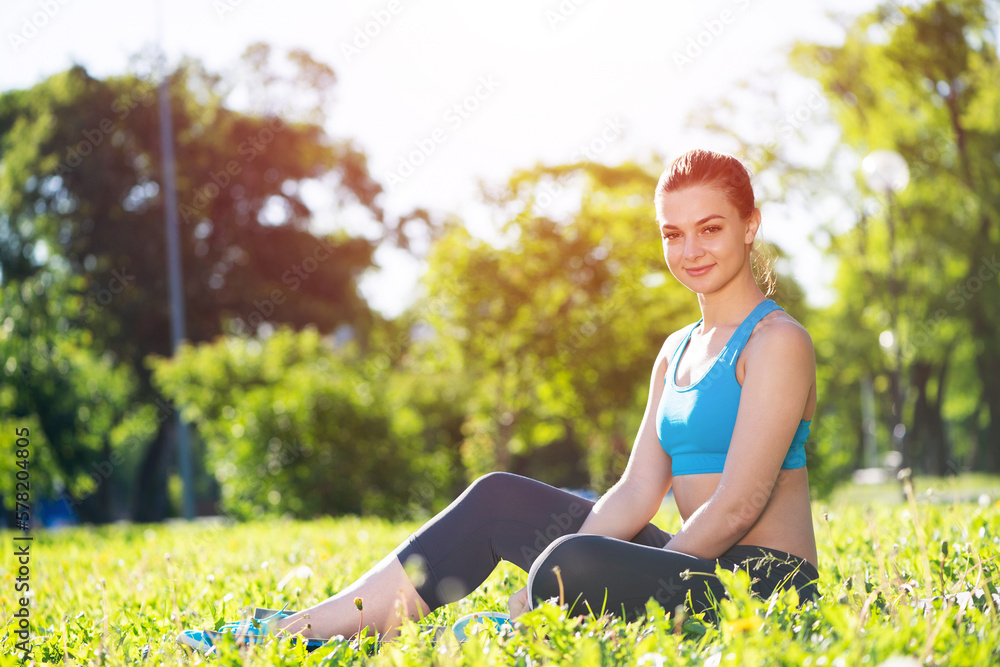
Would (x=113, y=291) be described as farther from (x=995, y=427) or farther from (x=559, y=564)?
(x=995, y=427)

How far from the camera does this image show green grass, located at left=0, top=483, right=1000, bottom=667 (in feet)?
5.98

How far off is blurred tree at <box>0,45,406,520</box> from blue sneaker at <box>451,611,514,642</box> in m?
17.8

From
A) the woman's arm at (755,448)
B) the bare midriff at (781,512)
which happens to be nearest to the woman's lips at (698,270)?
the woman's arm at (755,448)

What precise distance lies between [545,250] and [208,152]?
11.8 metres

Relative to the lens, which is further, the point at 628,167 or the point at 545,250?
the point at 628,167

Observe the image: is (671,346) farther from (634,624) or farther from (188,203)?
(188,203)

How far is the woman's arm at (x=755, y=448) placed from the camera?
7.63 feet

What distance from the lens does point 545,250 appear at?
13.4 metres

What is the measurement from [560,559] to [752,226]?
1.27 m

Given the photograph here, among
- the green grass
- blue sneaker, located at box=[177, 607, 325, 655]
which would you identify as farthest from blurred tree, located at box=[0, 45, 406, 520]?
blue sneaker, located at box=[177, 607, 325, 655]

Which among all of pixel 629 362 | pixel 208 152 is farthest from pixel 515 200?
pixel 208 152

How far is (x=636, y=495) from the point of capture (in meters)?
2.73

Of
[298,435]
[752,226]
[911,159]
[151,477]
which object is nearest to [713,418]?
[752,226]

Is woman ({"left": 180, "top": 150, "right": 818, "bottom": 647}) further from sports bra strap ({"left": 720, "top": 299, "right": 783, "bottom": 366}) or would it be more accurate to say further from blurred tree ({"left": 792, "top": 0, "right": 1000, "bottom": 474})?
blurred tree ({"left": 792, "top": 0, "right": 1000, "bottom": 474})
